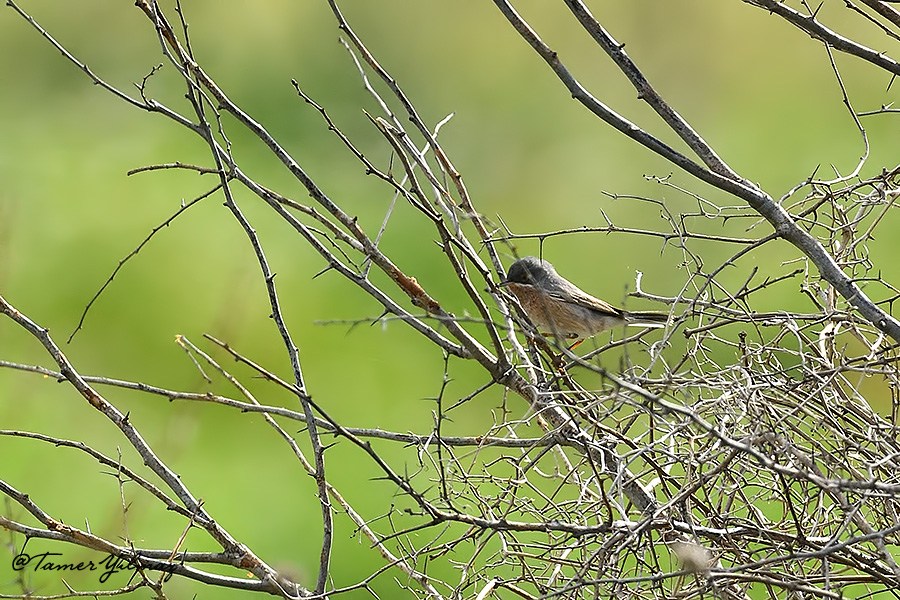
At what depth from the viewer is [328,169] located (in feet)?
20.9

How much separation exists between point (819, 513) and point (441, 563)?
3422 mm

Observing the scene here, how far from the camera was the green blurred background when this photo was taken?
17.5ft

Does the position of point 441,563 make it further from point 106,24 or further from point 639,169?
point 106,24

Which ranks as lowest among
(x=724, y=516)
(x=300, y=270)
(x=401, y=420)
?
(x=724, y=516)

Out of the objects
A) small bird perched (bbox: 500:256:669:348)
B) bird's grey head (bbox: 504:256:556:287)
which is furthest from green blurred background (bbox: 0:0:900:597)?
bird's grey head (bbox: 504:256:556:287)

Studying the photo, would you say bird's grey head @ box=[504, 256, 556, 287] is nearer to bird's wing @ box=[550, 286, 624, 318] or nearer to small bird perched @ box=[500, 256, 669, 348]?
small bird perched @ box=[500, 256, 669, 348]

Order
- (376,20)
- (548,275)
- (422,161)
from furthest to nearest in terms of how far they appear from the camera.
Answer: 1. (376,20)
2. (548,275)
3. (422,161)

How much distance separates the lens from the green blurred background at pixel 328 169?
5332mm

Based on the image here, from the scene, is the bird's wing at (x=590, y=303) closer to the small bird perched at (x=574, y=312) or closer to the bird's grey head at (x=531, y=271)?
the small bird perched at (x=574, y=312)

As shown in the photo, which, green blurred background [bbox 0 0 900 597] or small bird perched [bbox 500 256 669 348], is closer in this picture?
small bird perched [bbox 500 256 669 348]

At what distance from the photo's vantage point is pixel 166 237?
20.7 feet

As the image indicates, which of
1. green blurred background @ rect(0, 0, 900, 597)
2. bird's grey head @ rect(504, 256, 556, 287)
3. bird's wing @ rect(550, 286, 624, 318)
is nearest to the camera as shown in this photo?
bird's grey head @ rect(504, 256, 556, 287)

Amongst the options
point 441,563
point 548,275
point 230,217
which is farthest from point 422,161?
point 230,217

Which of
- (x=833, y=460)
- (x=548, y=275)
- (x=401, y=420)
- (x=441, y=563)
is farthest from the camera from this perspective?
(x=401, y=420)
